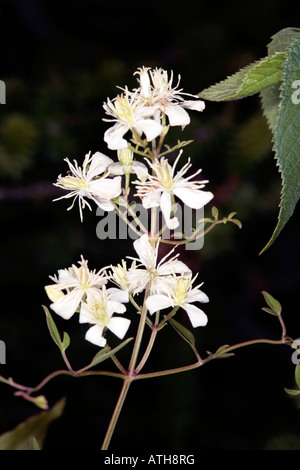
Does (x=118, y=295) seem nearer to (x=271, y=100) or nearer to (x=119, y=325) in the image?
(x=119, y=325)

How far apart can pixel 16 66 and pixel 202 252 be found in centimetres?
49

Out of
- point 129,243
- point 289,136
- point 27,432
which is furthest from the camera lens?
point 129,243

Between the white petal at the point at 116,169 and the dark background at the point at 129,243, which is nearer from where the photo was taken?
the white petal at the point at 116,169

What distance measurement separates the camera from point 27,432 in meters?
0.42

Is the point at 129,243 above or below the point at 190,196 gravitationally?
above

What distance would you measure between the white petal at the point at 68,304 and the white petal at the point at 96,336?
2 cm

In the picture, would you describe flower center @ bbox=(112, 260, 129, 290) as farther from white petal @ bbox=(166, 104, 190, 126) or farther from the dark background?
the dark background

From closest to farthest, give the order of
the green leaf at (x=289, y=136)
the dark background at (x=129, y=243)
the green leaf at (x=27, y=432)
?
the green leaf at (x=289, y=136)
the green leaf at (x=27, y=432)
the dark background at (x=129, y=243)

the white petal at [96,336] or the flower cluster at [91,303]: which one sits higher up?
the flower cluster at [91,303]

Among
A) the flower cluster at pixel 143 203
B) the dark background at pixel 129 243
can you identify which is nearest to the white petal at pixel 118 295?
the flower cluster at pixel 143 203

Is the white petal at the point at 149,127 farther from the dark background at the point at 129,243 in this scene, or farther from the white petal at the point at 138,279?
the dark background at the point at 129,243

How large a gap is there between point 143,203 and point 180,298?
6 cm

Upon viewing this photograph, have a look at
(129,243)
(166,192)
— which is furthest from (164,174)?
(129,243)

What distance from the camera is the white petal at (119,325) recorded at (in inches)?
12.2
